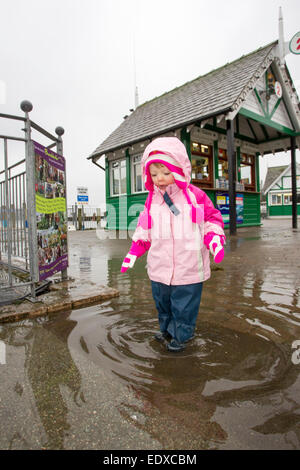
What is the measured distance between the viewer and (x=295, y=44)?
409 inches

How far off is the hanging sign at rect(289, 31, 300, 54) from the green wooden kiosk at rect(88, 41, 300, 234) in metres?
0.65

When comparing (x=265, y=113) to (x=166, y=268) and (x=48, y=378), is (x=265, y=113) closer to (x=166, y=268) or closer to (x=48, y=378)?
(x=166, y=268)

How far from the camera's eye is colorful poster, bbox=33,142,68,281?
10.0ft

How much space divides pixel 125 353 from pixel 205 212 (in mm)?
1105

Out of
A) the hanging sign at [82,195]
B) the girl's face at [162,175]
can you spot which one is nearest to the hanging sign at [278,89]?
the girl's face at [162,175]

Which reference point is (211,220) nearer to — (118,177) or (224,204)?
(224,204)

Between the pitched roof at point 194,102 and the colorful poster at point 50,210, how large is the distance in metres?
7.16

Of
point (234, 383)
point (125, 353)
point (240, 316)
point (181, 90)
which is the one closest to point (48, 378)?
point (125, 353)

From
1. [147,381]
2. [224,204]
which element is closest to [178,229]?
Answer: [147,381]

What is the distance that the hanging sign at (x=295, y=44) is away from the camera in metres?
10.3

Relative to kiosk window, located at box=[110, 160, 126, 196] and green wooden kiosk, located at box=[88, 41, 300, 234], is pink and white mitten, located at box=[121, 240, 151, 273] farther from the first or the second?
kiosk window, located at box=[110, 160, 126, 196]

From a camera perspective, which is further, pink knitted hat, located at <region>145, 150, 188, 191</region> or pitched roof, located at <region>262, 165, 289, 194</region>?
pitched roof, located at <region>262, 165, 289, 194</region>

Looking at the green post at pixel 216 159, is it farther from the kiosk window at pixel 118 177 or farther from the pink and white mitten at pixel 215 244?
the pink and white mitten at pixel 215 244

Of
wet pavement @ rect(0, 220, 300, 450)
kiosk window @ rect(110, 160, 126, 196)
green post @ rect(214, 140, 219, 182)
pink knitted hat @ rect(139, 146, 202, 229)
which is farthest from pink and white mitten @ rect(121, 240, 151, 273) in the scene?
kiosk window @ rect(110, 160, 126, 196)
